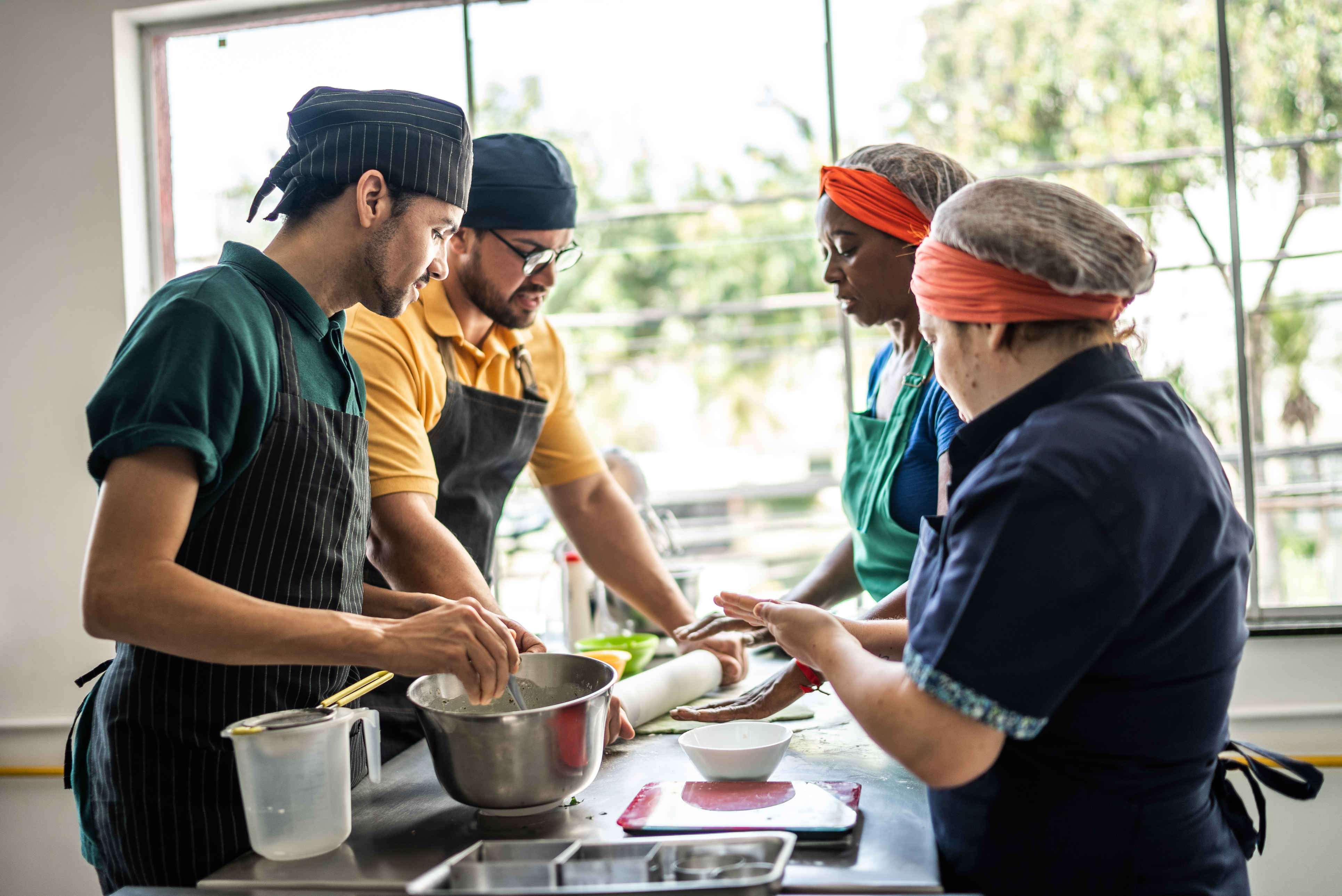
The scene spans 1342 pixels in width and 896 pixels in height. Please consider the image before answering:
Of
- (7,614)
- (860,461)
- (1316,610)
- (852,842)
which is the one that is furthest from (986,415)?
(7,614)

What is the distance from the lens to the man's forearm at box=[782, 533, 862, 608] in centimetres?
212

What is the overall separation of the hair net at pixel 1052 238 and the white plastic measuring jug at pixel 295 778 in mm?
925

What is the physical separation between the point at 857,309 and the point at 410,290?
0.81 meters

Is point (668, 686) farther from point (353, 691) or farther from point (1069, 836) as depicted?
point (1069, 836)

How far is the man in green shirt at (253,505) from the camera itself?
1.05 m

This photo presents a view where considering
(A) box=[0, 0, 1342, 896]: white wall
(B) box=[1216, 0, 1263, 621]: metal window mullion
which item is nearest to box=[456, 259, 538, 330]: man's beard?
(A) box=[0, 0, 1342, 896]: white wall

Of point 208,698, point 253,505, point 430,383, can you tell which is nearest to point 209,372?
point 253,505

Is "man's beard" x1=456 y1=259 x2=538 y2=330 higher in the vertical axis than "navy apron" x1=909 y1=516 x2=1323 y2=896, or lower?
higher

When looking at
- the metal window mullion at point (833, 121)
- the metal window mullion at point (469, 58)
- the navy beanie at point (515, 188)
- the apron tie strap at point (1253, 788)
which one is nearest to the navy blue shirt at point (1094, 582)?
the apron tie strap at point (1253, 788)

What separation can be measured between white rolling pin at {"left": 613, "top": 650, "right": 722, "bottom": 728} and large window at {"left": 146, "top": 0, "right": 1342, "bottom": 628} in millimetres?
805

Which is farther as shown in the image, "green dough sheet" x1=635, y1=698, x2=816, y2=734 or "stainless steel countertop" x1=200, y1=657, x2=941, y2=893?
"green dough sheet" x1=635, y1=698, x2=816, y2=734

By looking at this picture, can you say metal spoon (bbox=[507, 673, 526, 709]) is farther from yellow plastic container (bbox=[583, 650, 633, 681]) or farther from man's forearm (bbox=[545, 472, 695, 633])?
man's forearm (bbox=[545, 472, 695, 633])

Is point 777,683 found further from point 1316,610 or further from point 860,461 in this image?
point 1316,610

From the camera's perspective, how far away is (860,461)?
1.94 metres
